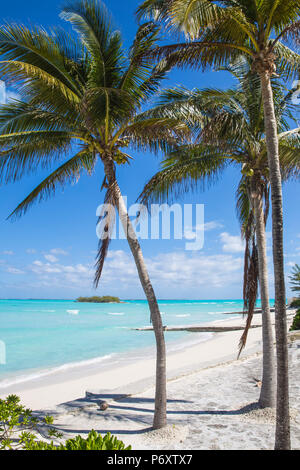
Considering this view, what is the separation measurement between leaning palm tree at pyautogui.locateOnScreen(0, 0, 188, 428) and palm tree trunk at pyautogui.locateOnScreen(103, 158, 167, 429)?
0.02 m

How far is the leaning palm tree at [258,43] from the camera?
4.24 metres

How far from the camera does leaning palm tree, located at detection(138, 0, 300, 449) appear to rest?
4238 millimetres

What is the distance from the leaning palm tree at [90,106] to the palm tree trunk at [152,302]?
2cm

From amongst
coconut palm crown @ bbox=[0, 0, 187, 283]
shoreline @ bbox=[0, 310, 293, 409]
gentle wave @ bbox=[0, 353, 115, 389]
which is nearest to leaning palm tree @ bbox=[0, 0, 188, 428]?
coconut palm crown @ bbox=[0, 0, 187, 283]

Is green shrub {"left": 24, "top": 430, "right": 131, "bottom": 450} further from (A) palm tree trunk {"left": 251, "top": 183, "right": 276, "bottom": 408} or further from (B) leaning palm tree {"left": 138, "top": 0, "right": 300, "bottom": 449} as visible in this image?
(A) palm tree trunk {"left": 251, "top": 183, "right": 276, "bottom": 408}

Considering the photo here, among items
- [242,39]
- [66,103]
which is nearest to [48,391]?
[66,103]

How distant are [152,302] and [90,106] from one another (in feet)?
11.2

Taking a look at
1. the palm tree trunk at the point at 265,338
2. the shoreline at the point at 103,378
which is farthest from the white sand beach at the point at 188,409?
the palm tree trunk at the point at 265,338

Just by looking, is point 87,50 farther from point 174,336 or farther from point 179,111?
point 174,336

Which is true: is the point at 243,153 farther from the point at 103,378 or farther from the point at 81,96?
the point at 103,378

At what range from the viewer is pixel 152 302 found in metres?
5.89

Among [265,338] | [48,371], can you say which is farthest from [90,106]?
[48,371]
